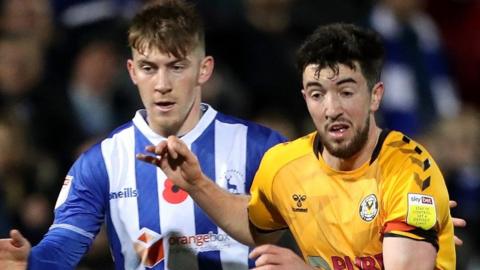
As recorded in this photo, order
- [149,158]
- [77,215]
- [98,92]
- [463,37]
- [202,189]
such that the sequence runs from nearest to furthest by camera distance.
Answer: [149,158] < [202,189] < [77,215] < [98,92] < [463,37]

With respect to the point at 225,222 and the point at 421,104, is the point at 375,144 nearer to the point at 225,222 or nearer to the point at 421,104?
the point at 225,222

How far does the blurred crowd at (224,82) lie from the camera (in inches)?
318

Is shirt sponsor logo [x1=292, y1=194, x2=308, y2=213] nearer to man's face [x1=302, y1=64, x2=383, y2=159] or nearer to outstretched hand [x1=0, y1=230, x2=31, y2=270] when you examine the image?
man's face [x1=302, y1=64, x2=383, y2=159]

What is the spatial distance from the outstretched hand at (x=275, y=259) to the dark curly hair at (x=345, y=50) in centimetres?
85

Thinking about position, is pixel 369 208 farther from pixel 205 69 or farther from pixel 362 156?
pixel 205 69

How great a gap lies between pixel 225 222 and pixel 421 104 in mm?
4758

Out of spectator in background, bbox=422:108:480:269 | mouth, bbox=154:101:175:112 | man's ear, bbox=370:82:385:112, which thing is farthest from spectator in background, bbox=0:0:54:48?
man's ear, bbox=370:82:385:112

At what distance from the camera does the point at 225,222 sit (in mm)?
5730

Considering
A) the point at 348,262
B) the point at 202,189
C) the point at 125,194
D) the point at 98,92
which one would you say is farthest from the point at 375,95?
the point at 98,92

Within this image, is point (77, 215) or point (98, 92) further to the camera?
point (98, 92)

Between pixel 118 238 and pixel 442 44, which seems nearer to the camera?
pixel 118 238

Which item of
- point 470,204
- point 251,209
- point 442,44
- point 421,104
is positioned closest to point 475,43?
point 442,44

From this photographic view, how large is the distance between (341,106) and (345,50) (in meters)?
0.26

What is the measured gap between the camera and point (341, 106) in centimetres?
531
